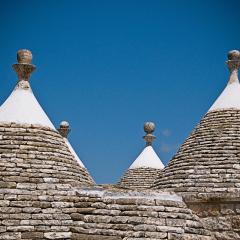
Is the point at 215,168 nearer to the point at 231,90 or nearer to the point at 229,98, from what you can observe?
the point at 229,98

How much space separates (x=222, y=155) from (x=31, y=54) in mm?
4235

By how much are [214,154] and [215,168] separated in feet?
1.43

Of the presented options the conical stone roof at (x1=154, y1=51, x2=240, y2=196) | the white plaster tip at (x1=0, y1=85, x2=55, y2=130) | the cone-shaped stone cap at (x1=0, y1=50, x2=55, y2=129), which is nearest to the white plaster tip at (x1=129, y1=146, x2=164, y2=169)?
the conical stone roof at (x1=154, y1=51, x2=240, y2=196)

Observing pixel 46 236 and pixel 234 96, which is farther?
pixel 234 96

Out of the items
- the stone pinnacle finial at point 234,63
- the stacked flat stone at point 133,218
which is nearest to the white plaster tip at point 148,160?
the stone pinnacle finial at point 234,63

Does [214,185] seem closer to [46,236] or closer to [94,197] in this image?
[94,197]

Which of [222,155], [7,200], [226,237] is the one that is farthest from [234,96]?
[7,200]

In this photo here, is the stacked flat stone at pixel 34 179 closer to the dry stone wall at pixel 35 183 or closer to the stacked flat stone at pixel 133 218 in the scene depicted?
the dry stone wall at pixel 35 183

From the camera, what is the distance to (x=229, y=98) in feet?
46.4

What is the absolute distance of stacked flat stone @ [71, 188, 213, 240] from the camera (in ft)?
27.2

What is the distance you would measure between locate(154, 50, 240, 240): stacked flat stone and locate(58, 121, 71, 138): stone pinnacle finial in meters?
5.97

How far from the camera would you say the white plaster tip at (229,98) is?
13922 millimetres

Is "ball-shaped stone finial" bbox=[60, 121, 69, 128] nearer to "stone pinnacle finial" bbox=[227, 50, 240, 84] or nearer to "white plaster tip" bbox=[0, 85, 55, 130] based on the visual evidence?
"stone pinnacle finial" bbox=[227, 50, 240, 84]

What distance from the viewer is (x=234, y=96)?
1413cm
